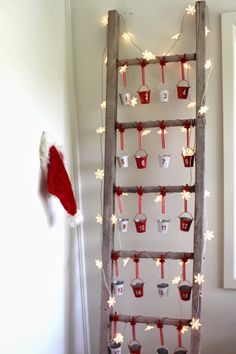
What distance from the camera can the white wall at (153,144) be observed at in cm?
195

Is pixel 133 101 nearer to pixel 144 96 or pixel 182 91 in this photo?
pixel 144 96

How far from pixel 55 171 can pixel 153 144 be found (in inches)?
21.7

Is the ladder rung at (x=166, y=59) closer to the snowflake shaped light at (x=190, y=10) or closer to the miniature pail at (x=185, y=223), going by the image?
the snowflake shaped light at (x=190, y=10)

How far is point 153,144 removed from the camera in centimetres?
202

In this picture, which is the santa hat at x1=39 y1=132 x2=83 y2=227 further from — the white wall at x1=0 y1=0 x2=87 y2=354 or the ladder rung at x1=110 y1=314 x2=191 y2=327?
the ladder rung at x1=110 y1=314 x2=191 y2=327

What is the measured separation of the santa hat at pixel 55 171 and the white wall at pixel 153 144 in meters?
0.37

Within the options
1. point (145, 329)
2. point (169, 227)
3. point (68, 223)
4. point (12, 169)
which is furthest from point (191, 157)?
point (145, 329)

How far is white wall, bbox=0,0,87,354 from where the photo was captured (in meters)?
1.42

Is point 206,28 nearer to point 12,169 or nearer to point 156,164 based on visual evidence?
point 156,164

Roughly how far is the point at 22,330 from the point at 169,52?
1.38m

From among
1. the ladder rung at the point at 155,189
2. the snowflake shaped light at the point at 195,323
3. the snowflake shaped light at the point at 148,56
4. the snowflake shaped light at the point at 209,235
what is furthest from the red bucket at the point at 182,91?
the snowflake shaped light at the point at 195,323

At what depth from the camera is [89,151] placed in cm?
210

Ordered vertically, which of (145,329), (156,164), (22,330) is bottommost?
(145,329)

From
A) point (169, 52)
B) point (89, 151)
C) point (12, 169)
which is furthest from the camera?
point (89, 151)
